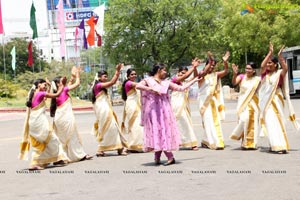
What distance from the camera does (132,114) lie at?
11625mm

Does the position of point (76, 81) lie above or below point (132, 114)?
above

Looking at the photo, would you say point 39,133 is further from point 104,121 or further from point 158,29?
point 158,29

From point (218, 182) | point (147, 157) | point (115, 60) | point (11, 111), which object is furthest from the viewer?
point (115, 60)

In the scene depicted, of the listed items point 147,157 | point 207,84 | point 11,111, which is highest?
point 207,84

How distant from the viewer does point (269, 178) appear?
296 inches

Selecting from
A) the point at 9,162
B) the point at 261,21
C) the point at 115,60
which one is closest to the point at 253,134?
the point at 9,162

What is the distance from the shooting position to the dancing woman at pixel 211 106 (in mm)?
11336

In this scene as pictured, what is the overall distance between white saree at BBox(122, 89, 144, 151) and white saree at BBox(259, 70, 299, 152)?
242 cm

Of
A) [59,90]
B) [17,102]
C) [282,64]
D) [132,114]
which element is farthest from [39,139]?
[17,102]

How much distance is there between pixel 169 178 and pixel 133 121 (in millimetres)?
3792

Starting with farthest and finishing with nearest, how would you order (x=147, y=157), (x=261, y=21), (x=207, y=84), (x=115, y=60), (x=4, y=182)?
(x=115, y=60) < (x=261, y=21) < (x=207, y=84) < (x=147, y=157) < (x=4, y=182)

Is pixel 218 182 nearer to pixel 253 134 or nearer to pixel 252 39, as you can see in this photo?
pixel 253 134

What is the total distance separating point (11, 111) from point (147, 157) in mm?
26840

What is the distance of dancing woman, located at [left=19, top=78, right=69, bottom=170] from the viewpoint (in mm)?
9719
